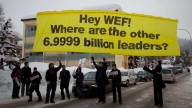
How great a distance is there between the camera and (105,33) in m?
11.4

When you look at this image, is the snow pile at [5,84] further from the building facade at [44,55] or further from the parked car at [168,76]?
the building facade at [44,55]

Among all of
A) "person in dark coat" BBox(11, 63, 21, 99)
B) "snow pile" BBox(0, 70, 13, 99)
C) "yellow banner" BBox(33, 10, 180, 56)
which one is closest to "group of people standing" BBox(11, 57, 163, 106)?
"person in dark coat" BBox(11, 63, 21, 99)

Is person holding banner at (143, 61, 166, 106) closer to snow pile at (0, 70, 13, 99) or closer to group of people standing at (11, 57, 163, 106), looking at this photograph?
group of people standing at (11, 57, 163, 106)

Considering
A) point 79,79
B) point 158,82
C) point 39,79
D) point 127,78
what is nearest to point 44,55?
point 127,78

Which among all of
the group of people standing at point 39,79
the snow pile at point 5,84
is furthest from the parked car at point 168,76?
the group of people standing at point 39,79

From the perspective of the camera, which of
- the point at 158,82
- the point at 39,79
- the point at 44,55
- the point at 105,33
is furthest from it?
the point at 44,55

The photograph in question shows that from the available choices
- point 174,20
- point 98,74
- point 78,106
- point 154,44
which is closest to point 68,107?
point 78,106

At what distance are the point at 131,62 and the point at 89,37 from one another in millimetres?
62106

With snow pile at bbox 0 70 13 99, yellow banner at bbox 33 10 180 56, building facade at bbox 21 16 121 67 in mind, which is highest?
building facade at bbox 21 16 121 67

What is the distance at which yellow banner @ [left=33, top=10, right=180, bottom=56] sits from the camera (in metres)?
11.2

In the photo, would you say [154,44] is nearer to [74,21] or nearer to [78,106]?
[74,21]

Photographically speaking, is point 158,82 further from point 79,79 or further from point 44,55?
point 44,55

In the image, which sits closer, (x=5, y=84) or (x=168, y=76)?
(x=5, y=84)

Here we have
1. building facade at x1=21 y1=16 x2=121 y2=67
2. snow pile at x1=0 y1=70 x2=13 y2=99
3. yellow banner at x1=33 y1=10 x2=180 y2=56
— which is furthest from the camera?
building facade at x1=21 y1=16 x2=121 y2=67
